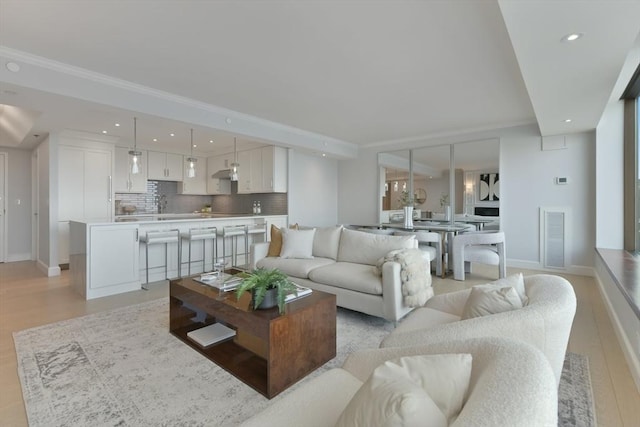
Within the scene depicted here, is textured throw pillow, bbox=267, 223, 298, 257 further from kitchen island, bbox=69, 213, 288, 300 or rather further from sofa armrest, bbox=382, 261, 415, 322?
sofa armrest, bbox=382, 261, 415, 322

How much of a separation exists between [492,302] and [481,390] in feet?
3.26

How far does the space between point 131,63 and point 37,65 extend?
2.85 ft

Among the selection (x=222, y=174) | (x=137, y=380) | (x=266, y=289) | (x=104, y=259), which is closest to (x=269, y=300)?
(x=266, y=289)

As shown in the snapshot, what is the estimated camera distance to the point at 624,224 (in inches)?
171

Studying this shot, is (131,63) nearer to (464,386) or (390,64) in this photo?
(390,64)

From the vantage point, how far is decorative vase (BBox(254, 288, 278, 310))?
2088mm

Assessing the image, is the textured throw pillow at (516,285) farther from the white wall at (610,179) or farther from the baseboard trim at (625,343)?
the white wall at (610,179)

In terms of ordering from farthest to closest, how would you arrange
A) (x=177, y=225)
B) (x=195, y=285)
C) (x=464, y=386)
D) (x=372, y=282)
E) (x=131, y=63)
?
(x=177, y=225) < (x=131, y=63) < (x=372, y=282) < (x=195, y=285) < (x=464, y=386)

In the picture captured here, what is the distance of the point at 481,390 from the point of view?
2.62 feet

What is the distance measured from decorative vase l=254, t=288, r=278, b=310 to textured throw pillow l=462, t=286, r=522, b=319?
1.21 meters

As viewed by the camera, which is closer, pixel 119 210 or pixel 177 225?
pixel 177 225

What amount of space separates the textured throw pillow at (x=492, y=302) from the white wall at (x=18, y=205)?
829 cm

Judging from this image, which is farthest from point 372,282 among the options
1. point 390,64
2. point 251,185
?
point 251,185

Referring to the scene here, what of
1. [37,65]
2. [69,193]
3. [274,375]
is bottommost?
[274,375]
